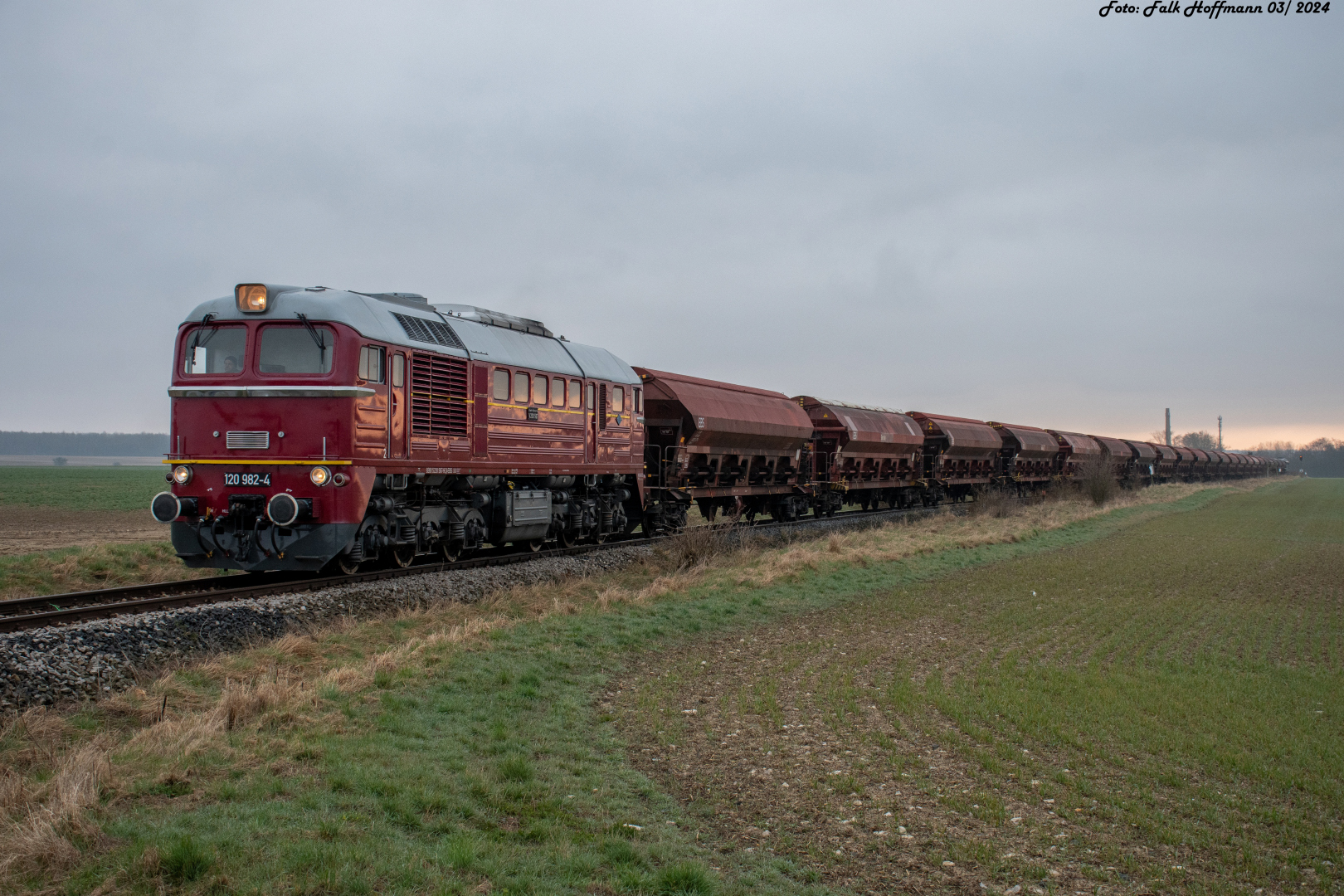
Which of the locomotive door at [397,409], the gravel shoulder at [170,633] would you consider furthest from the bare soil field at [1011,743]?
the locomotive door at [397,409]

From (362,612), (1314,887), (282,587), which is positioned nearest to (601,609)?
(362,612)

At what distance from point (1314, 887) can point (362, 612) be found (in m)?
10.9

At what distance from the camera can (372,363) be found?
14008 mm

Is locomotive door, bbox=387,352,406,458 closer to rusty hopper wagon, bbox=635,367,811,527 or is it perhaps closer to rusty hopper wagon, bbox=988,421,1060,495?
rusty hopper wagon, bbox=635,367,811,527

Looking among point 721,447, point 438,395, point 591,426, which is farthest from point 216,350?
point 721,447

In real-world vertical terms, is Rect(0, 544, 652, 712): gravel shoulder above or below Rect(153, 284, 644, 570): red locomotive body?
below

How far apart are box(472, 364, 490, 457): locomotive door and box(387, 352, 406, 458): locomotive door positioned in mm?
1871

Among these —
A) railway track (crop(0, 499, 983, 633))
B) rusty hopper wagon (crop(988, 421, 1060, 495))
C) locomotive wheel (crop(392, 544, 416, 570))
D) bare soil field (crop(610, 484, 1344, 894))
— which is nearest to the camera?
bare soil field (crop(610, 484, 1344, 894))

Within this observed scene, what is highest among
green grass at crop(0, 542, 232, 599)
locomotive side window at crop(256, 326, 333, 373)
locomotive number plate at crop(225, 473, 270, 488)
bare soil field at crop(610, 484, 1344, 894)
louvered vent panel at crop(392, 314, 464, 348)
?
louvered vent panel at crop(392, 314, 464, 348)

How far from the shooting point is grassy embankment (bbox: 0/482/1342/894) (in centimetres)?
544

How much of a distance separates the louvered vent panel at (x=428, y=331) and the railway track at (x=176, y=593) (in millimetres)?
3788

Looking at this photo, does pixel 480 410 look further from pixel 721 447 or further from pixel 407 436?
pixel 721 447

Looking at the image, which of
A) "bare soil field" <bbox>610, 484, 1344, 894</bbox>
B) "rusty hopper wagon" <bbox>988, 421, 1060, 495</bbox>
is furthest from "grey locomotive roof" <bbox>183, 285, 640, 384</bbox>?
"rusty hopper wagon" <bbox>988, 421, 1060, 495</bbox>

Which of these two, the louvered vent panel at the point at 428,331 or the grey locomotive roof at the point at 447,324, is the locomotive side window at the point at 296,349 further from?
the louvered vent panel at the point at 428,331
